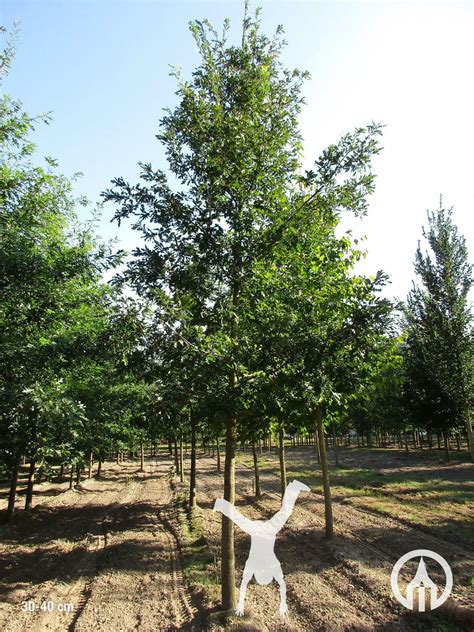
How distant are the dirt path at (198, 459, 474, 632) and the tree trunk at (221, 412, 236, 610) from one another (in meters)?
0.51

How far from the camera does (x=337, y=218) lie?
8.66 m

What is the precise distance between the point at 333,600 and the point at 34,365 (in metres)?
8.12

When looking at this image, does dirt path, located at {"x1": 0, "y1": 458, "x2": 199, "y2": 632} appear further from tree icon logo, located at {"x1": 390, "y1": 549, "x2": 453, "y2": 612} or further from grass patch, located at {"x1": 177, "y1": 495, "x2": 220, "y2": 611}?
tree icon logo, located at {"x1": 390, "y1": 549, "x2": 453, "y2": 612}

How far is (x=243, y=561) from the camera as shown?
36.4 feet

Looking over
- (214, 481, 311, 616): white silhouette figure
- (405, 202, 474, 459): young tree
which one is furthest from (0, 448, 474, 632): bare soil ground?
(405, 202, 474, 459): young tree

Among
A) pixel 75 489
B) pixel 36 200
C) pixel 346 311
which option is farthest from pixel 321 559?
pixel 75 489

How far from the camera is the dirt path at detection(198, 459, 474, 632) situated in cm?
750

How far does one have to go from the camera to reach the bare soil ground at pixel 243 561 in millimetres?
7812

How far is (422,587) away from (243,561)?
Answer: 187 inches

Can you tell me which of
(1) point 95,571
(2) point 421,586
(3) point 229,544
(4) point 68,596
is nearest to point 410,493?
(2) point 421,586

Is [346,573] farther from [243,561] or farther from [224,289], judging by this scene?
[224,289]

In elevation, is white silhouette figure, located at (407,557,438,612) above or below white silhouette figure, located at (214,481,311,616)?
A: below

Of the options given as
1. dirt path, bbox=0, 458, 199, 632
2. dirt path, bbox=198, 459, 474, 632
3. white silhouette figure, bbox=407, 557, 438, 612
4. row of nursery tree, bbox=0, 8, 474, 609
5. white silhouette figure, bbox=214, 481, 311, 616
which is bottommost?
dirt path, bbox=0, 458, 199, 632

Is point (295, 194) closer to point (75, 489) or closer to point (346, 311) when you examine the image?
point (346, 311)
